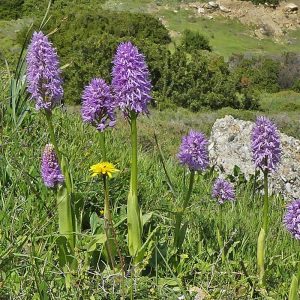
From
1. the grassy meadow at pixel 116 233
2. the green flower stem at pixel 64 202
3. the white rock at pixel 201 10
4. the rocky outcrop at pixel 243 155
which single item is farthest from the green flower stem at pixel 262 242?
the white rock at pixel 201 10

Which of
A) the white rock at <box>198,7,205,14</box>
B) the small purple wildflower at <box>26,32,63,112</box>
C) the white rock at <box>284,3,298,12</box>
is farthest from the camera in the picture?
the white rock at <box>284,3,298,12</box>

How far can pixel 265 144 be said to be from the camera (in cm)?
248

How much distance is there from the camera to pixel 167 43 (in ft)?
116

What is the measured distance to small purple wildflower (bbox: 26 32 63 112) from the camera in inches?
90.2

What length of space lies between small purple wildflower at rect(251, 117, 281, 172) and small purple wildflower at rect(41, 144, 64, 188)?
2.77ft

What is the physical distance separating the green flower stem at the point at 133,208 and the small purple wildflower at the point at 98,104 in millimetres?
130

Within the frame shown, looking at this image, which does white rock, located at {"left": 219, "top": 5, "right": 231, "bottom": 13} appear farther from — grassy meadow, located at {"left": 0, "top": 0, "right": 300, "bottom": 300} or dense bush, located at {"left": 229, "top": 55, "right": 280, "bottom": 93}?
grassy meadow, located at {"left": 0, "top": 0, "right": 300, "bottom": 300}

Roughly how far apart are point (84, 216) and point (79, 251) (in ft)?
2.05

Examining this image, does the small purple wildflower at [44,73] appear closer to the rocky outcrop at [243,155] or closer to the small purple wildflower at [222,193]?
the small purple wildflower at [222,193]

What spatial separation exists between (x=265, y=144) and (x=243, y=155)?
5.44 m

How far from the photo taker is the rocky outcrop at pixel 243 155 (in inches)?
284

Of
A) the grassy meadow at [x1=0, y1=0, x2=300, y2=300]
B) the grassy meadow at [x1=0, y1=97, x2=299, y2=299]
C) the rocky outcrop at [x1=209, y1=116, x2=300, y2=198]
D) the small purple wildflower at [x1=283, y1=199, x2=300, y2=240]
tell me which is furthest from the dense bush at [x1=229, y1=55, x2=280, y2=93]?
the small purple wildflower at [x1=283, y1=199, x2=300, y2=240]

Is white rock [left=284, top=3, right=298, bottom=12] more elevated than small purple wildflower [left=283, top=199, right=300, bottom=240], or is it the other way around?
small purple wildflower [left=283, top=199, right=300, bottom=240]

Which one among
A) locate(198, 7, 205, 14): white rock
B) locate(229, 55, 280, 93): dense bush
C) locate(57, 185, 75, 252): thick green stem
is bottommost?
locate(229, 55, 280, 93): dense bush
